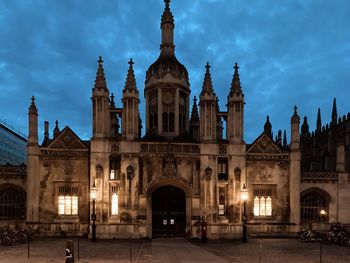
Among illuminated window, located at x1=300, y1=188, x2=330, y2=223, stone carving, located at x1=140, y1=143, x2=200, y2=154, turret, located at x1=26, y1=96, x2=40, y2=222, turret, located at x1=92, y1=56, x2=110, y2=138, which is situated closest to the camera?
turret, located at x1=26, y1=96, x2=40, y2=222

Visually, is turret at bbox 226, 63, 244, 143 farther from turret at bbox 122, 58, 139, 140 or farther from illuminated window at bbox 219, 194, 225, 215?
turret at bbox 122, 58, 139, 140

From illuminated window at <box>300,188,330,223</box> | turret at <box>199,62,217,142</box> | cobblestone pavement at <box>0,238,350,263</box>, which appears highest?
turret at <box>199,62,217,142</box>

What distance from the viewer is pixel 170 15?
1547 inches

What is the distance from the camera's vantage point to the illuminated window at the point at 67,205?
105 feet

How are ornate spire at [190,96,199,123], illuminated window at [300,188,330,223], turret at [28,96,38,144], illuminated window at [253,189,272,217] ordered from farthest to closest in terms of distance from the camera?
ornate spire at [190,96,199,123] < illuminated window at [300,188,330,223] < illuminated window at [253,189,272,217] < turret at [28,96,38,144]

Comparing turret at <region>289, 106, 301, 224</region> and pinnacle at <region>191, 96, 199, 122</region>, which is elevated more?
pinnacle at <region>191, 96, 199, 122</region>

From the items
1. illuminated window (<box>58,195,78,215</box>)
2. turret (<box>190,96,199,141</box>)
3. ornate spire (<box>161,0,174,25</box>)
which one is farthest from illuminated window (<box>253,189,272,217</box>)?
ornate spire (<box>161,0,174,25</box>)

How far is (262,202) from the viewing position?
33.2 metres

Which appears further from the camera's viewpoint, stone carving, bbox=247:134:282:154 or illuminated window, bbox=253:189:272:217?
stone carving, bbox=247:134:282:154

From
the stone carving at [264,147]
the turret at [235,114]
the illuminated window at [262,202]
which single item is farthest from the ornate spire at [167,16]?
the illuminated window at [262,202]

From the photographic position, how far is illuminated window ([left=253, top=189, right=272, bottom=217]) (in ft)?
109

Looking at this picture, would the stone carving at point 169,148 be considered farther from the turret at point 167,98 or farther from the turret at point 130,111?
the turret at point 167,98

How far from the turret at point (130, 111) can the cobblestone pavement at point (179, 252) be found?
8.95 meters

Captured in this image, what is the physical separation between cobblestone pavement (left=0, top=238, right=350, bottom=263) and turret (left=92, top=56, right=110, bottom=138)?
29.6 ft
